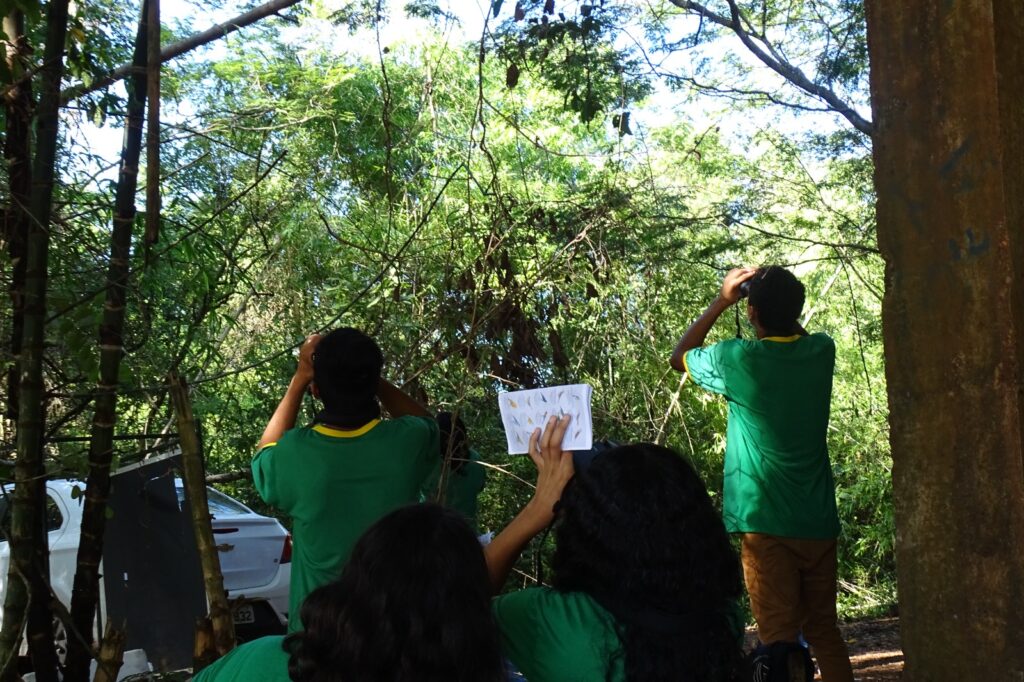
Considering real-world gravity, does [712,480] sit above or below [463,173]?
below

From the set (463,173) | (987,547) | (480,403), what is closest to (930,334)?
(987,547)

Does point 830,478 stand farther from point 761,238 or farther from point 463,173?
point 463,173

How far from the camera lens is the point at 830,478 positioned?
3869mm

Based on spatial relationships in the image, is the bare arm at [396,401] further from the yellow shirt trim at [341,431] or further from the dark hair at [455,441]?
the yellow shirt trim at [341,431]

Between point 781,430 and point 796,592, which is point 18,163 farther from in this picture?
point 796,592

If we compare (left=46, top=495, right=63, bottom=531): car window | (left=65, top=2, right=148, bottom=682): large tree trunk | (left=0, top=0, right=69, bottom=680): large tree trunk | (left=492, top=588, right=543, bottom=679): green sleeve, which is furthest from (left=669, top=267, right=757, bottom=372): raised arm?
(left=46, top=495, right=63, bottom=531): car window

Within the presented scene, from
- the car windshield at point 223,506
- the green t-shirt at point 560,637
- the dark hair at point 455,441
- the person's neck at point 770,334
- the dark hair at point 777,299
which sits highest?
the dark hair at point 777,299

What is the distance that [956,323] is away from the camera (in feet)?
7.05

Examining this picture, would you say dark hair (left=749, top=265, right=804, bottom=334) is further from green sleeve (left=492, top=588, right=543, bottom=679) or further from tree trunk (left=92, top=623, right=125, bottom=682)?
tree trunk (left=92, top=623, right=125, bottom=682)

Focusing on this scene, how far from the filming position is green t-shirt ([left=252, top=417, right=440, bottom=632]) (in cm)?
291

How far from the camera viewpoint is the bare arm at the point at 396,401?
131 inches

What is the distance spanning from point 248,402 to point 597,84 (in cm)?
433

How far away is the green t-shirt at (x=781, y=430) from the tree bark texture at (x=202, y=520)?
1880 mm

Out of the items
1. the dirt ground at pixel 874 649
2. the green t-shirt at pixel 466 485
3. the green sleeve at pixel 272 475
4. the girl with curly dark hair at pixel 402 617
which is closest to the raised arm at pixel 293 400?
the green sleeve at pixel 272 475
